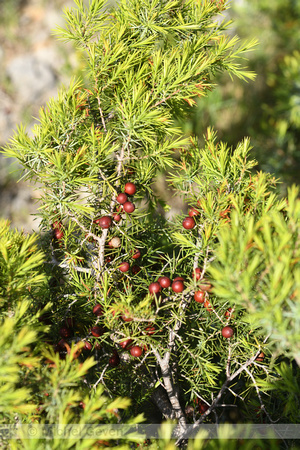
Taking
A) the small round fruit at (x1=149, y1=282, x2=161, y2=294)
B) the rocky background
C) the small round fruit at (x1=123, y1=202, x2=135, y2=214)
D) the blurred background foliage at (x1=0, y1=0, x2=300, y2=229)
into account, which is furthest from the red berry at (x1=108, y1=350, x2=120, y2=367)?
the rocky background

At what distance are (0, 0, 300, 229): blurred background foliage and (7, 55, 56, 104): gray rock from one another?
29 mm

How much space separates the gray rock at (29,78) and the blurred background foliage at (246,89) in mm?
29

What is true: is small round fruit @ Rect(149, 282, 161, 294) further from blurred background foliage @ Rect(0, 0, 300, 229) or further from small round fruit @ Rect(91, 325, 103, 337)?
blurred background foliage @ Rect(0, 0, 300, 229)

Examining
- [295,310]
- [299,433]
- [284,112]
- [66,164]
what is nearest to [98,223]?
[66,164]

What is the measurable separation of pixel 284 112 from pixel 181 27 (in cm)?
126

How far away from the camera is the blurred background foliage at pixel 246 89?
4.93 feet

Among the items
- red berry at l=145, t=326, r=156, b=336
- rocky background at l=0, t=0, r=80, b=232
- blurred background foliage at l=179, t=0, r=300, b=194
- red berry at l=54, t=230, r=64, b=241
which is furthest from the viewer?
rocky background at l=0, t=0, r=80, b=232

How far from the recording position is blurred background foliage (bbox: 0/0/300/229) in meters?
1.50

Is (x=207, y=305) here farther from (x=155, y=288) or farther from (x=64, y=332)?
(x=64, y=332)

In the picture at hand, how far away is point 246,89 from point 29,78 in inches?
49.8

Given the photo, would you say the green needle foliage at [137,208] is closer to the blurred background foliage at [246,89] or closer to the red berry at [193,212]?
the red berry at [193,212]

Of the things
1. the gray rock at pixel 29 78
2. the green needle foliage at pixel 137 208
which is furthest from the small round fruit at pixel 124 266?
the gray rock at pixel 29 78

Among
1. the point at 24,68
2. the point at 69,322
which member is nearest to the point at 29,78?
the point at 24,68

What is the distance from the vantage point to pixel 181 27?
21.0 inches
